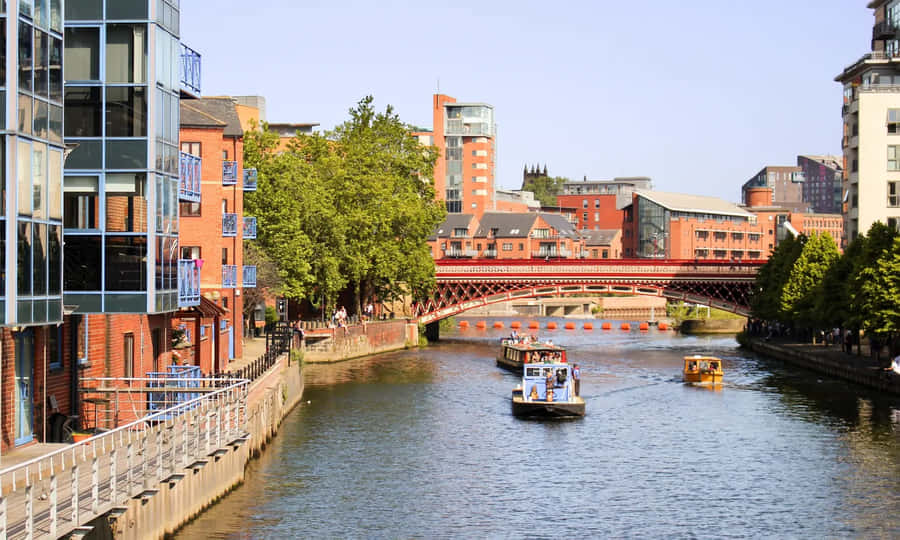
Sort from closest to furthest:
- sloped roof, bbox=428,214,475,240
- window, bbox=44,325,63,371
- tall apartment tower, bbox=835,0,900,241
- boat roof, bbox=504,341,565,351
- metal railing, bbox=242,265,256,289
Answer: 1. window, bbox=44,325,63,371
2. metal railing, bbox=242,265,256,289
3. boat roof, bbox=504,341,565,351
4. tall apartment tower, bbox=835,0,900,241
5. sloped roof, bbox=428,214,475,240

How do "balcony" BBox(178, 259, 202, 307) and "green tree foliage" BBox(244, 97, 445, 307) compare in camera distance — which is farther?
"green tree foliage" BBox(244, 97, 445, 307)

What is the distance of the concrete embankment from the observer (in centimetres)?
6956

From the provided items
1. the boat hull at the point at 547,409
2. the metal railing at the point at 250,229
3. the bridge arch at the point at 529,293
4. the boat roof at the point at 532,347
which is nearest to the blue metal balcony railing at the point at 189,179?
the boat hull at the point at 547,409

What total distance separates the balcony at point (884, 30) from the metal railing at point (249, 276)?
6173 cm

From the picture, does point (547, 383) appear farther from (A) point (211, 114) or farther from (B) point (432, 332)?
(B) point (432, 332)

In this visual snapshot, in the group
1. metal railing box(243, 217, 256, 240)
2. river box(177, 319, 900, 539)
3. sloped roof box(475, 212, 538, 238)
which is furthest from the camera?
sloped roof box(475, 212, 538, 238)

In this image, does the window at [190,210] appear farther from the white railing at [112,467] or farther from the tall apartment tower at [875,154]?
the tall apartment tower at [875,154]

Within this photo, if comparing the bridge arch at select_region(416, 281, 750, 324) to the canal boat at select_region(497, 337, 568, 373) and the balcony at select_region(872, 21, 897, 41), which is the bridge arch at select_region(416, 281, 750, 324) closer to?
the canal boat at select_region(497, 337, 568, 373)

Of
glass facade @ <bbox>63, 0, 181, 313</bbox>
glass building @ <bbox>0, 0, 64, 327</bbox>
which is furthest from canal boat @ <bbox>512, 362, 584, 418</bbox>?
glass building @ <bbox>0, 0, 64, 327</bbox>

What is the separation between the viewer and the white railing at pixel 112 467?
76.6 feet

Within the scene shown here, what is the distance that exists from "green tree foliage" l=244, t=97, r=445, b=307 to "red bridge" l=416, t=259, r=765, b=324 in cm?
722

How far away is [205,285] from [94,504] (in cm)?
3921

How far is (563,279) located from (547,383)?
53141mm

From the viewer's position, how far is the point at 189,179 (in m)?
47.6
